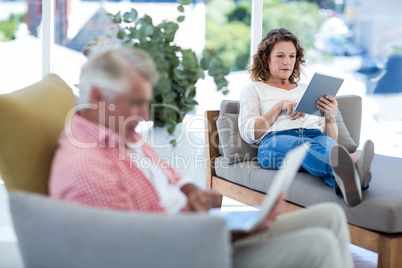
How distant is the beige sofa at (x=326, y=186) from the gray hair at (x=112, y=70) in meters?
1.38

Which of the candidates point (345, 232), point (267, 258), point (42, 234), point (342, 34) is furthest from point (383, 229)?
point (342, 34)

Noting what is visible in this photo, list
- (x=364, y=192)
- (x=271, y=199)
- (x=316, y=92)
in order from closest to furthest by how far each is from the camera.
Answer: (x=271, y=199) < (x=364, y=192) < (x=316, y=92)

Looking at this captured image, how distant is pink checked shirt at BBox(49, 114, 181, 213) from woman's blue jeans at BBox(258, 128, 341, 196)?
140cm

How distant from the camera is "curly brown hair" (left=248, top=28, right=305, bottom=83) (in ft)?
11.4

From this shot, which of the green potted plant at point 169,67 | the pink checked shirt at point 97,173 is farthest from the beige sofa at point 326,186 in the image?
the pink checked shirt at point 97,173

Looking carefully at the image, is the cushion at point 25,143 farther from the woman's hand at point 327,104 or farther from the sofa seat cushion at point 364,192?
the woman's hand at point 327,104

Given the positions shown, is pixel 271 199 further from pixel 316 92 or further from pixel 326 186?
pixel 316 92

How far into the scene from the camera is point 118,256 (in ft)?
4.58

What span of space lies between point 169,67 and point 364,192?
47.7 inches

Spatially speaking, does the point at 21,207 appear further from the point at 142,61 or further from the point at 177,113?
the point at 177,113

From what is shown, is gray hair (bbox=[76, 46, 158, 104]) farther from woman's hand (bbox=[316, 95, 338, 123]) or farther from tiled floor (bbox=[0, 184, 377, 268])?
woman's hand (bbox=[316, 95, 338, 123])

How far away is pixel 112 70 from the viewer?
162cm

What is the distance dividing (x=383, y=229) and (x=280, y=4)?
2.54 metres

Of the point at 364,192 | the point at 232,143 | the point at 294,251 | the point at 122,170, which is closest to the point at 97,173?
the point at 122,170
